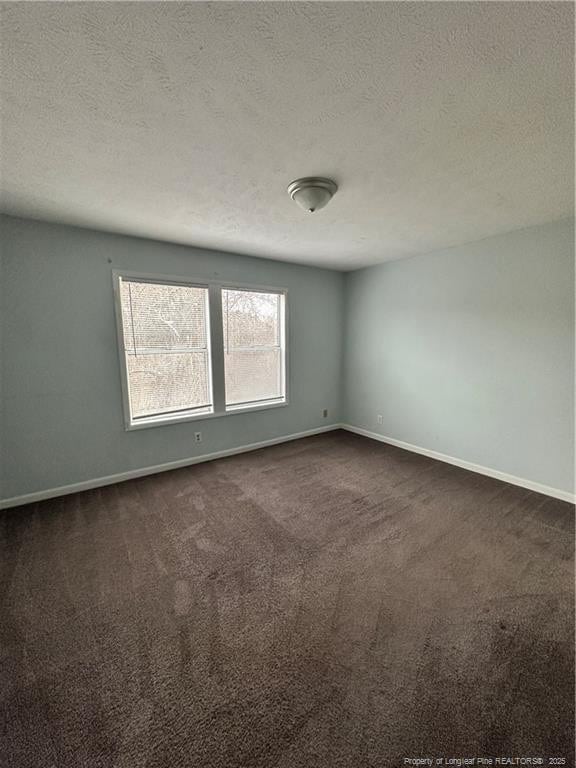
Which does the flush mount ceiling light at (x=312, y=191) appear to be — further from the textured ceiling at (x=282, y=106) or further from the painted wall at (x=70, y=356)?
the painted wall at (x=70, y=356)

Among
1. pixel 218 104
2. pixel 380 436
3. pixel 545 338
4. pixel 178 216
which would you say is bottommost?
pixel 380 436

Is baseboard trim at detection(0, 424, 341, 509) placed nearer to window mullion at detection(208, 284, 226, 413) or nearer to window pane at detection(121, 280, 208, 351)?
window mullion at detection(208, 284, 226, 413)

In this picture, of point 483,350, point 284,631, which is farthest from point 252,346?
point 284,631

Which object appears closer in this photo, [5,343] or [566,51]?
[566,51]

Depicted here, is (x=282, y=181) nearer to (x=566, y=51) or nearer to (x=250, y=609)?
(x=566, y=51)

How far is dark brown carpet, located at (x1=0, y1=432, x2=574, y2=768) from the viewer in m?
1.09

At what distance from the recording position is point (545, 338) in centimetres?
274

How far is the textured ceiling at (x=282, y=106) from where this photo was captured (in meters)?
0.94

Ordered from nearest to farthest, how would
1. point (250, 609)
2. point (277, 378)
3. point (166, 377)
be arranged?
point (250, 609) → point (166, 377) → point (277, 378)

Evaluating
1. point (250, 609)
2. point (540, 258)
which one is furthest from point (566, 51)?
point (250, 609)

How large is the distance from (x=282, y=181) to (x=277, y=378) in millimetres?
2620

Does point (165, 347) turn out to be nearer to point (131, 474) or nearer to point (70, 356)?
point (70, 356)

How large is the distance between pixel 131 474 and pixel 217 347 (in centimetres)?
Result: 168

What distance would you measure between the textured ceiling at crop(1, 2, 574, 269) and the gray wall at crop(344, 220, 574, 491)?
2.13ft
